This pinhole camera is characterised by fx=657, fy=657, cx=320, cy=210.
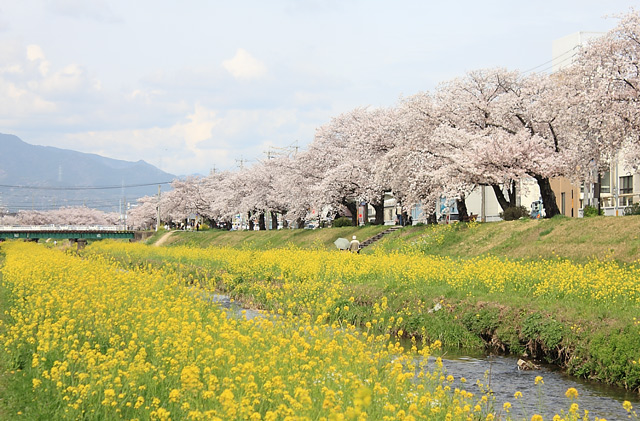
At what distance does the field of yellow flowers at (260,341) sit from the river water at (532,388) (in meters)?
0.36

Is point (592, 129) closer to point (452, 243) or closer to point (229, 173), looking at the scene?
point (452, 243)

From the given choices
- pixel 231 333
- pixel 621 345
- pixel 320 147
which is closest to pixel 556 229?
pixel 621 345

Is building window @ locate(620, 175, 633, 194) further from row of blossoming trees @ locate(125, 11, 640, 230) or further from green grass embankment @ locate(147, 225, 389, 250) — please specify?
green grass embankment @ locate(147, 225, 389, 250)

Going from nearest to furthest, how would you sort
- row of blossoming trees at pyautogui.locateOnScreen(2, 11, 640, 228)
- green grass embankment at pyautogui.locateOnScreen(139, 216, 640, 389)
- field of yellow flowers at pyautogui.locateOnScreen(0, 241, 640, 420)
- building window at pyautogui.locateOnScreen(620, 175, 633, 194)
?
1. field of yellow flowers at pyautogui.locateOnScreen(0, 241, 640, 420)
2. green grass embankment at pyautogui.locateOnScreen(139, 216, 640, 389)
3. row of blossoming trees at pyautogui.locateOnScreen(2, 11, 640, 228)
4. building window at pyautogui.locateOnScreen(620, 175, 633, 194)

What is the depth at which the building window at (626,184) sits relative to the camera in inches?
2436

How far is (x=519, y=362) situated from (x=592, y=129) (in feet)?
68.4

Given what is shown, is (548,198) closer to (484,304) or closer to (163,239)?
(484,304)

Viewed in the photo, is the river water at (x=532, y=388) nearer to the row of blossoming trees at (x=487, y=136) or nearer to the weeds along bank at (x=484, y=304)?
the weeds along bank at (x=484, y=304)

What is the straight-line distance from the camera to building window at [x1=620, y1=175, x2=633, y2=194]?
61.9 meters

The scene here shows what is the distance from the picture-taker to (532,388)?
11.5 meters

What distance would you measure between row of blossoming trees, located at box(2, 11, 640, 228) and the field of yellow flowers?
12881 mm

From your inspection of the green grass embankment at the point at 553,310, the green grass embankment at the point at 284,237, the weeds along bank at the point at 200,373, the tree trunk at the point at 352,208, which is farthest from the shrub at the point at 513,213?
the weeds along bank at the point at 200,373

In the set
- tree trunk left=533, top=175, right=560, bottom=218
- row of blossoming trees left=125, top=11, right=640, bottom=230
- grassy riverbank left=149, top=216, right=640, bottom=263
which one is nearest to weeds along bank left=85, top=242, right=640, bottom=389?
grassy riverbank left=149, top=216, right=640, bottom=263

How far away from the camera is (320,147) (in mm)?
56812
